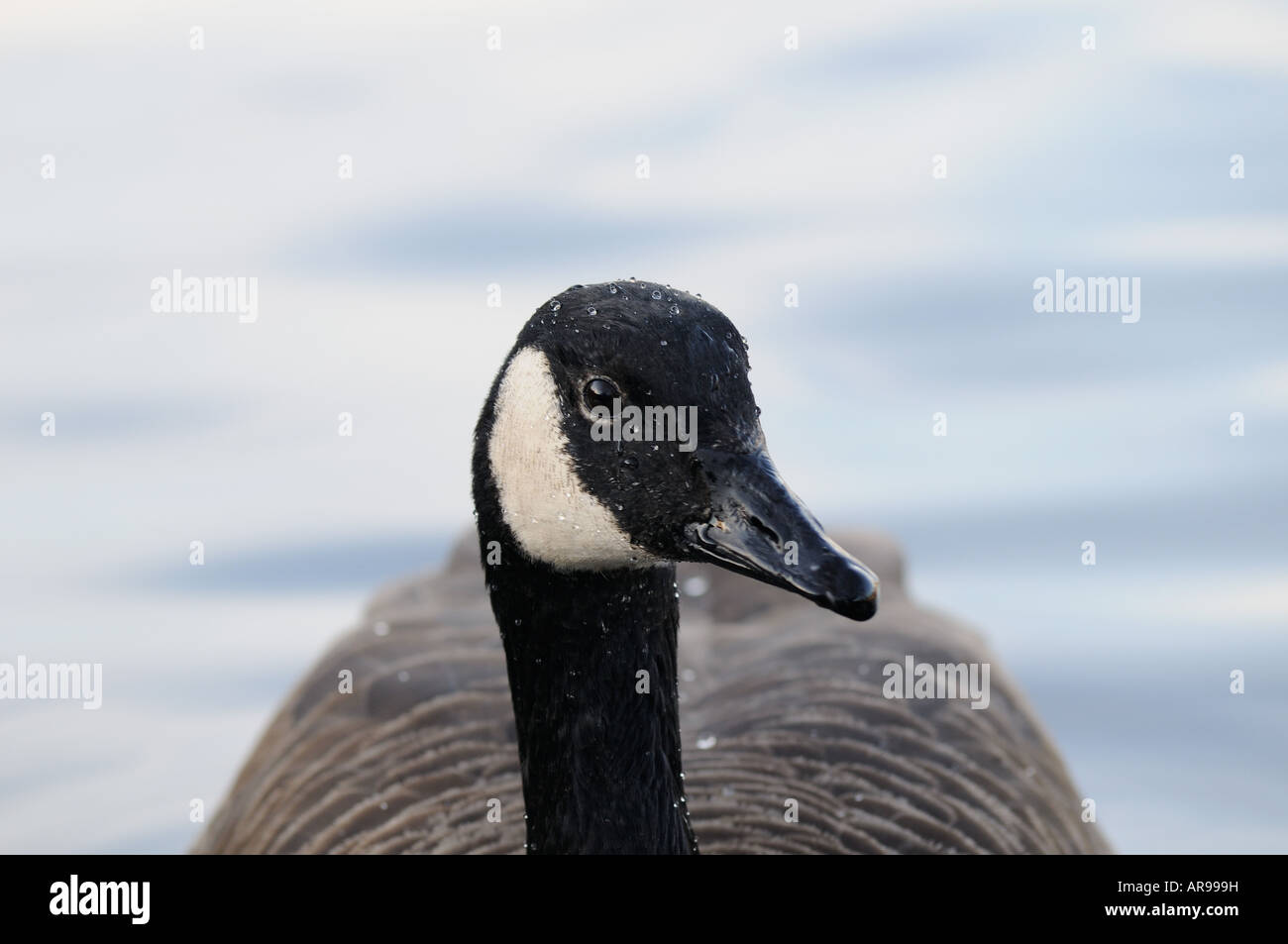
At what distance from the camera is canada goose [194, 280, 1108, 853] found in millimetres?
3998

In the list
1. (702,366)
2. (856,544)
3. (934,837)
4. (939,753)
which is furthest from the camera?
(856,544)

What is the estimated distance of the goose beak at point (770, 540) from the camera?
3.72 meters

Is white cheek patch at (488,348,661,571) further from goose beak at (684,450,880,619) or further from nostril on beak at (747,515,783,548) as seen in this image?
nostril on beak at (747,515,783,548)

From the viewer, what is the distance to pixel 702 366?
397 cm

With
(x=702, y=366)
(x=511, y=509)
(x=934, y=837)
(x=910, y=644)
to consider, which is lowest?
(x=934, y=837)

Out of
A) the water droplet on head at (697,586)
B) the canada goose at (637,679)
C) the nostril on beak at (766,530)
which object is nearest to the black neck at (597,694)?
the canada goose at (637,679)

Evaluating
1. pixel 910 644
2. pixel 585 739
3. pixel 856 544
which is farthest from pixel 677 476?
pixel 856 544

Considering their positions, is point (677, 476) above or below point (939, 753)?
above

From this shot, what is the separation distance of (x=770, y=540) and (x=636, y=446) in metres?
0.38

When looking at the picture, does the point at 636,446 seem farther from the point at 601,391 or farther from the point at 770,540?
the point at 770,540

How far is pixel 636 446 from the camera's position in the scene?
404cm

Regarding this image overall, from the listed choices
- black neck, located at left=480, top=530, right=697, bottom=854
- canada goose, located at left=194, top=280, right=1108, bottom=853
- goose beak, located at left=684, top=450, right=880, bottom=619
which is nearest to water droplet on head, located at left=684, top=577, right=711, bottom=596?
canada goose, located at left=194, top=280, right=1108, bottom=853
